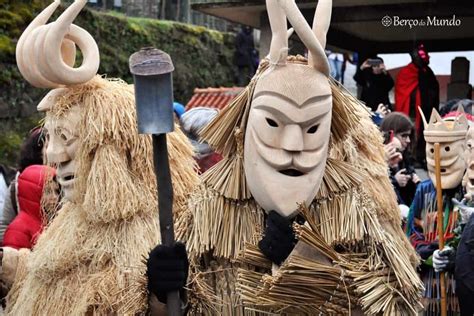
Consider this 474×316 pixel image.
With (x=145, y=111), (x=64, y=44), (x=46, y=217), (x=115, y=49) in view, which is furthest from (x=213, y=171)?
(x=115, y=49)

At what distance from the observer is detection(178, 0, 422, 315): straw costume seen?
8.46ft

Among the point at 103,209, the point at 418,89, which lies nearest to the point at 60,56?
the point at 103,209

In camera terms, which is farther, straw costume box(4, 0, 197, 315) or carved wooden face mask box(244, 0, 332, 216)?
straw costume box(4, 0, 197, 315)

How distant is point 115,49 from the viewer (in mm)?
10141

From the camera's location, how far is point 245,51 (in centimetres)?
1243

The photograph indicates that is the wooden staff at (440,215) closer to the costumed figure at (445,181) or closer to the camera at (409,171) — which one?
the costumed figure at (445,181)

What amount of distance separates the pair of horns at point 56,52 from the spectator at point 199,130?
1168 millimetres

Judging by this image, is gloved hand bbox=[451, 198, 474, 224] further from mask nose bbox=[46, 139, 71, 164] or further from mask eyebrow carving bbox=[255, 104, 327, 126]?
mask nose bbox=[46, 139, 71, 164]

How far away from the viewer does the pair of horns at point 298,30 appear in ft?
8.39

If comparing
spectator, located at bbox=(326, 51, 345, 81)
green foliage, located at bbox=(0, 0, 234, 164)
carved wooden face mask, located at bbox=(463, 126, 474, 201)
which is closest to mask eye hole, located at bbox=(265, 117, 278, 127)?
carved wooden face mask, located at bbox=(463, 126, 474, 201)

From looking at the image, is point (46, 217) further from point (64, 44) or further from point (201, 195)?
point (201, 195)

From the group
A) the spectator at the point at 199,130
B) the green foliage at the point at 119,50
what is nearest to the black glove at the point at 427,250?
the spectator at the point at 199,130

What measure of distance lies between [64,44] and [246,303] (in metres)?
1.41

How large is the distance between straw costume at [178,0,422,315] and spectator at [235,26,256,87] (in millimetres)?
9436
